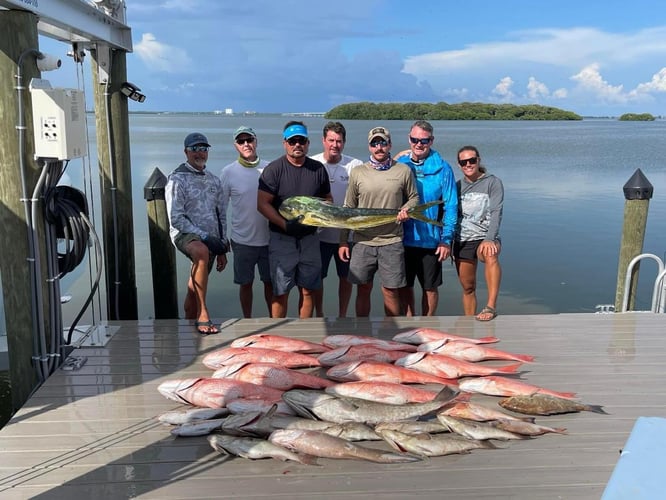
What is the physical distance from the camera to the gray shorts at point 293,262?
5.82 metres

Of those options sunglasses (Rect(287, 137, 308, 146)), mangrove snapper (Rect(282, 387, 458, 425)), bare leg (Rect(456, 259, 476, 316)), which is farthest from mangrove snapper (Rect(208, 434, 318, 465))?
bare leg (Rect(456, 259, 476, 316))

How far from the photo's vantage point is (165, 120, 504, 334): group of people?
5688mm

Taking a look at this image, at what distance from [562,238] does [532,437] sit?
42.4ft

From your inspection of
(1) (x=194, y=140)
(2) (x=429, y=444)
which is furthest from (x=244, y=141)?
(2) (x=429, y=444)

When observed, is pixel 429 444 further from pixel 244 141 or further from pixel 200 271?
pixel 244 141

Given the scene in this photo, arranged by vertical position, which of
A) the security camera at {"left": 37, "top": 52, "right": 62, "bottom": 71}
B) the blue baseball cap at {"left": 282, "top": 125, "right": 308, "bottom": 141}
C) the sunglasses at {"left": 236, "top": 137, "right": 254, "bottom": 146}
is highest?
the security camera at {"left": 37, "top": 52, "right": 62, "bottom": 71}

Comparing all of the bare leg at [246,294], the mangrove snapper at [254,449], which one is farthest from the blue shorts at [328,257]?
the mangrove snapper at [254,449]

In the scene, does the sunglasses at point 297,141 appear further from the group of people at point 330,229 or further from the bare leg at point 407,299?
the bare leg at point 407,299

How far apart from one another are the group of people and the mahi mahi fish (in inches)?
2.8

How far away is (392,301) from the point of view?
20.0 ft

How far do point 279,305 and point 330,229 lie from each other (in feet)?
2.96

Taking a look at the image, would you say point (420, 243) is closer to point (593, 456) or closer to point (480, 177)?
point (480, 177)

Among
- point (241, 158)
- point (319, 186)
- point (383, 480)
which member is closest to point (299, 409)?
point (383, 480)

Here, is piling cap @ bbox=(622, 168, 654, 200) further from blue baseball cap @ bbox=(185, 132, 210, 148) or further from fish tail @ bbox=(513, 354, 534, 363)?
blue baseball cap @ bbox=(185, 132, 210, 148)
